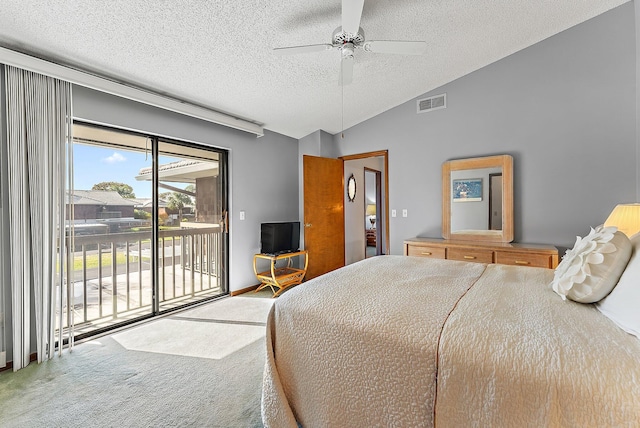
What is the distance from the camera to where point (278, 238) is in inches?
154

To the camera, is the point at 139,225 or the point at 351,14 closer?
the point at 351,14

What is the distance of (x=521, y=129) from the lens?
3.12m

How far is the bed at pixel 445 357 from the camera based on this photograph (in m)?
0.77

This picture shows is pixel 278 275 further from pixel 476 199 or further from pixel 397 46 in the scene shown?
pixel 397 46

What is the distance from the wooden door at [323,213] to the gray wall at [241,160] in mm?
559

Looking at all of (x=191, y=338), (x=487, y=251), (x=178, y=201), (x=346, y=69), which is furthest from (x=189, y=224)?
(x=487, y=251)

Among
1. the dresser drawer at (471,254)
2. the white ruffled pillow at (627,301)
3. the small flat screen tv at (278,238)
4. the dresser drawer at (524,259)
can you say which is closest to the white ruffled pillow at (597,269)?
the white ruffled pillow at (627,301)

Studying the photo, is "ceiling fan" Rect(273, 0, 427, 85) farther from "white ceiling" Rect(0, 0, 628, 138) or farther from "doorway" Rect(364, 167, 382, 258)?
"doorway" Rect(364, 167, 382, 258)

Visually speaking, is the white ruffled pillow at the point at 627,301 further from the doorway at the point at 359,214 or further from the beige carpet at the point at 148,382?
the doorway at the point at 359,214

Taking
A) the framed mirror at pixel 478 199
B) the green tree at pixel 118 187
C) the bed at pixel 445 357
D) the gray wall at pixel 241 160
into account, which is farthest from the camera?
the framed mirror at pixel 478 199

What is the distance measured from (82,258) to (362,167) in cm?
461

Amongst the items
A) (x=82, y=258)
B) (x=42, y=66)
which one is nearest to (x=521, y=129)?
(x=42, y=66)

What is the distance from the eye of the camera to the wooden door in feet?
13.6

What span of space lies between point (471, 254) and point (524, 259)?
1.54 ft
